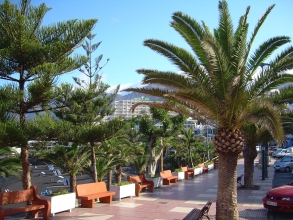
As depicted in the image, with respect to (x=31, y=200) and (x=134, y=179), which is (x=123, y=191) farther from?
(x=31, y=200)

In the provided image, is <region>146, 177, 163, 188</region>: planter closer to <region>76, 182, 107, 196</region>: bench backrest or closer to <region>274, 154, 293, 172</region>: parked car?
<region>76, 182, 107, 196</region>: bench backrest

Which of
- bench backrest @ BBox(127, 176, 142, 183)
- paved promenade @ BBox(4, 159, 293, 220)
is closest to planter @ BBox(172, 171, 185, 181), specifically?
paved promenade @ BBox(4, 159, 293, 220)

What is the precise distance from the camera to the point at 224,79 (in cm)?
753

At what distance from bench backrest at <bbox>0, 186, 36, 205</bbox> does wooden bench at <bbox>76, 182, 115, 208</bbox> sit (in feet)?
5.24

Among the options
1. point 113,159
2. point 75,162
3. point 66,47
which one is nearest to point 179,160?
point 113,159

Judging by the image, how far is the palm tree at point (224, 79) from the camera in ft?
24.9

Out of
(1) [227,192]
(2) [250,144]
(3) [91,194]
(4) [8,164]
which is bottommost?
Result: (3) [91,194]

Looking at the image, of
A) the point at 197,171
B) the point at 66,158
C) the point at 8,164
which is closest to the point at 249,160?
the point at 66,158

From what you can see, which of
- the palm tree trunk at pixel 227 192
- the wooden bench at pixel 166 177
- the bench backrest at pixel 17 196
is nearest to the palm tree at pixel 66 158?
the bench backrest at pixel 17 196

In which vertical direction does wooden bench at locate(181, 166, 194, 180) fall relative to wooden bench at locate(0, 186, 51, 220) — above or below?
below

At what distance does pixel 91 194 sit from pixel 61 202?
4.65 feet

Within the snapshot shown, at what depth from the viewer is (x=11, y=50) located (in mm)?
9062

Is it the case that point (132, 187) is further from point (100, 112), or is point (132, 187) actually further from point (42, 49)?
point (42, 49)

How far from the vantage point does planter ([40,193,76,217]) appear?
9227 millimetres
